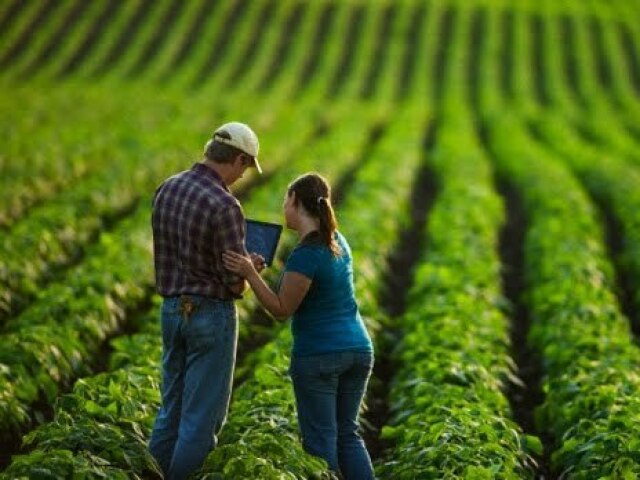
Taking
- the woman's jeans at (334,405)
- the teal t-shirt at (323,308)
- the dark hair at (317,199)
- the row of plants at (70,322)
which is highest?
the dark hair at (317,199)

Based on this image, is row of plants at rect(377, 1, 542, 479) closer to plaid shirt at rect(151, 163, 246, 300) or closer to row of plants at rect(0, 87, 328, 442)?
plaid shirt at rect(151, 163, 246, 300)

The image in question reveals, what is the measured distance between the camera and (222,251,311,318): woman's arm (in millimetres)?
5809

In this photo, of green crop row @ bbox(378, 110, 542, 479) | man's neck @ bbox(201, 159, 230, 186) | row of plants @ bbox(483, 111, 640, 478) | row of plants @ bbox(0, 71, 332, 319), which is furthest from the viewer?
row of plants @ bbox(0, 71, 332, 319)

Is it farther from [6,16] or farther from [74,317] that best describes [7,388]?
[6,16]

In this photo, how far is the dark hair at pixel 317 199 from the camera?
19.1 feet

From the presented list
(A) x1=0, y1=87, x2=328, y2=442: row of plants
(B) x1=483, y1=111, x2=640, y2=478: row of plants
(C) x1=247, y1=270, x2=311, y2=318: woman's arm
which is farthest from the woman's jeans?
(A) x1=0, y1=87, x2=328, y2=442: row of plants

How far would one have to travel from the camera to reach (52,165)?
62.1ft

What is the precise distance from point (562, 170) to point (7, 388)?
16969mm

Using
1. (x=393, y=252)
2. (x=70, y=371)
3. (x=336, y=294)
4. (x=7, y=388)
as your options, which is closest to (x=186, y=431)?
(x=336, y=294)

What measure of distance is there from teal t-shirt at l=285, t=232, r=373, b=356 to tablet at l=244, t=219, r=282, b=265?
224 millimetres

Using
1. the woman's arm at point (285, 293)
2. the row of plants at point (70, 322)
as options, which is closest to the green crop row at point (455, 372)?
the woman's arm at point (285, 293)

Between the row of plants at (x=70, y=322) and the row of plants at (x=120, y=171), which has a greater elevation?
the row of plants at (x=120, y=171)

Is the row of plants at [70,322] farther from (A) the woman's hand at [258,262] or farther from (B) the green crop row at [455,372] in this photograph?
(B) the green crop row at [455,372]

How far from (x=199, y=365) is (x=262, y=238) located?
2.69ft
